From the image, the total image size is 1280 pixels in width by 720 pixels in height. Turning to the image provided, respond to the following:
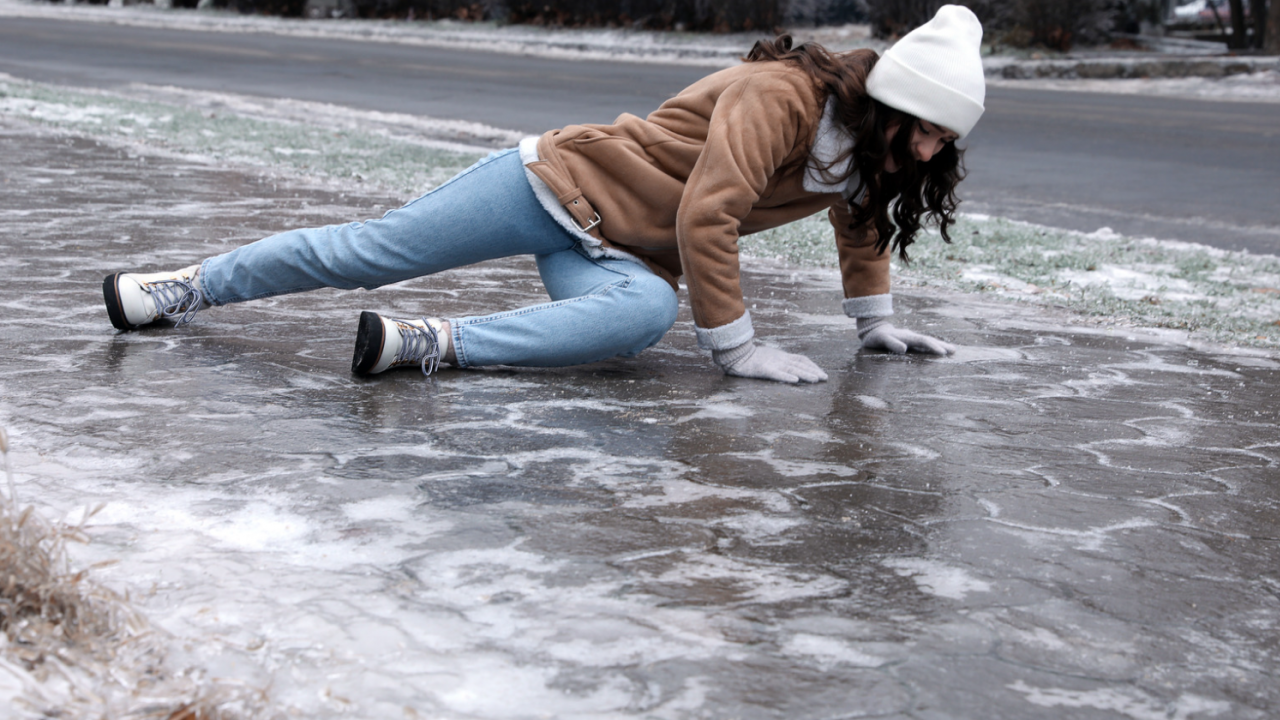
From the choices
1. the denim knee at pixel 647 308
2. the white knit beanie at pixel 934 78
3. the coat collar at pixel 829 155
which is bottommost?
the denim knee at pixel 647 308

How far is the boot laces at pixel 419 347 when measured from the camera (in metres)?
3.12

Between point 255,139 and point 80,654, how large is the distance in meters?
7.44

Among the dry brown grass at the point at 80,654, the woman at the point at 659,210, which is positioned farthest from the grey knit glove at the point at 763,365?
the dry brown grass at the point at 80,654

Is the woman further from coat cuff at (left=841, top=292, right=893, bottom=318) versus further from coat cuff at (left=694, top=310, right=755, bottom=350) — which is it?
coat cuff at (left=841, top=292, right=893, bottom=318)

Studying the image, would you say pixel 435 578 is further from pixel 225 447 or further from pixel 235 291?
pixel 235 291

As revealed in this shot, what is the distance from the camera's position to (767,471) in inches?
98.8

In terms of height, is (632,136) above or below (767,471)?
above

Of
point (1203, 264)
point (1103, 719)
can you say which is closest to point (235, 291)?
point (1103, 719)

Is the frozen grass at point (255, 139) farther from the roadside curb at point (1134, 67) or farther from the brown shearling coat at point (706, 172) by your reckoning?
the roadside curb at point (1134, 67)

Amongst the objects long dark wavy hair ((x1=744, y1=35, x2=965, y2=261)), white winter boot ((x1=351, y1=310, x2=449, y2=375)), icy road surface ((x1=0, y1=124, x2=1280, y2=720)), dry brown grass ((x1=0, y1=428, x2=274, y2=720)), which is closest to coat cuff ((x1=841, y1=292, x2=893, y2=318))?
icy road surface ((x1=0, y1=124, x2=1280, y2=720))

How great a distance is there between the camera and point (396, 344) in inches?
122

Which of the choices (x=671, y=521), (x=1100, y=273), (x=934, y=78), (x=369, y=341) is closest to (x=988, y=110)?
(x=1100, y=273)

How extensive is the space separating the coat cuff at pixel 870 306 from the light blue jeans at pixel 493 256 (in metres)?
0.69

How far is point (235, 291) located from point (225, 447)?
1045mm
